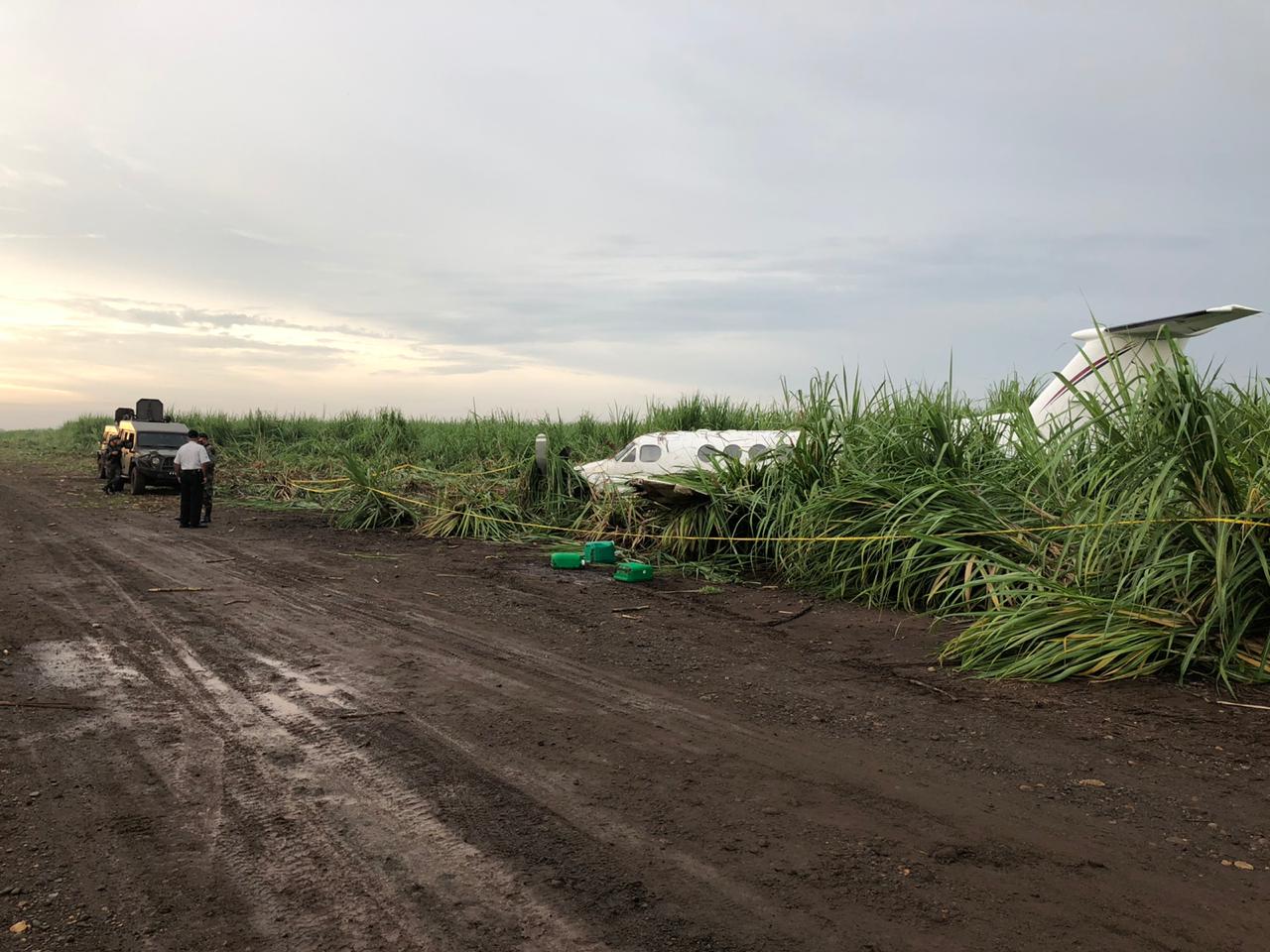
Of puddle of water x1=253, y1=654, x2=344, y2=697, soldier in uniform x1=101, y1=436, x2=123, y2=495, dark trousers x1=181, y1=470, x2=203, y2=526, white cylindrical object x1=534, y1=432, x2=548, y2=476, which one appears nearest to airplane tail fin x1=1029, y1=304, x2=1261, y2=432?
puddle of water x1=253, y1=654, x2=344, y2=697

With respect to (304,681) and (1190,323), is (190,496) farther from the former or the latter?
(1190,323)

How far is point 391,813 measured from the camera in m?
Answer: 3.98

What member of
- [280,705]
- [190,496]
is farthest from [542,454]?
[280,705]

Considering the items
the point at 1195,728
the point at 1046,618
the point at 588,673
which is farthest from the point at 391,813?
the point at 1046,618

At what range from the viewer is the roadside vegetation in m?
6.52

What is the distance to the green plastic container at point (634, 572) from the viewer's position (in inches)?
427

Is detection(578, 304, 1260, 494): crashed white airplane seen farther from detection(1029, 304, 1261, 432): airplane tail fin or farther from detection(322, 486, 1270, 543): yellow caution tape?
detection(322, 486, 1270, 543): yellow caution tape

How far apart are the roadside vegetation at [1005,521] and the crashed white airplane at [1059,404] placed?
0.29 meters

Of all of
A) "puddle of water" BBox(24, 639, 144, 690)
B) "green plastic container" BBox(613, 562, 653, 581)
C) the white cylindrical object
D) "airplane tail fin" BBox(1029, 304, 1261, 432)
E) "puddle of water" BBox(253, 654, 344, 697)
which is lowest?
"puddle of water" BBox(24, 639, 144, 690)

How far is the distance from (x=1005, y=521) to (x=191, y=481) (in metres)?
14.3

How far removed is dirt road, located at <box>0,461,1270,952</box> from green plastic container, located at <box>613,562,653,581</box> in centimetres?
260

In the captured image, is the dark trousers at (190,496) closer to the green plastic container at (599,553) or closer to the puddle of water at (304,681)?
the green plastic container at (599,553)

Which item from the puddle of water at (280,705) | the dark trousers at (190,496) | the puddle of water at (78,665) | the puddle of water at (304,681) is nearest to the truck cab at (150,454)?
the dark trousers at (190,496)

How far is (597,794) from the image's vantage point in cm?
421
